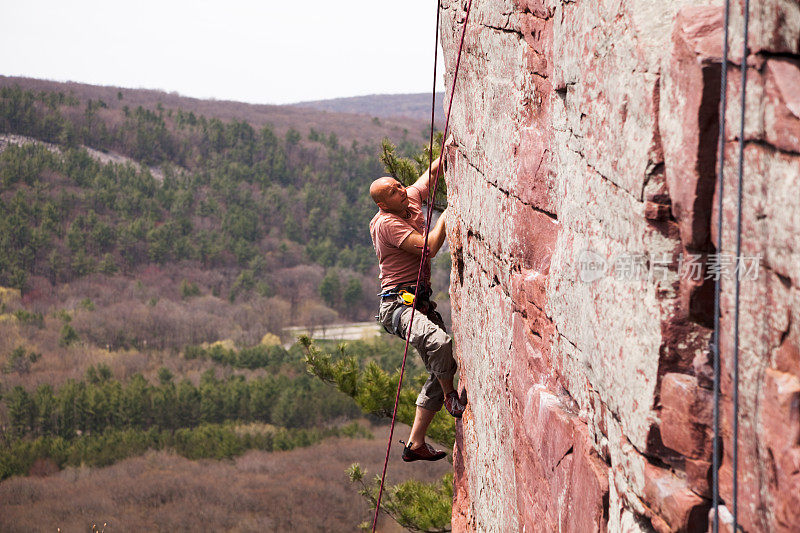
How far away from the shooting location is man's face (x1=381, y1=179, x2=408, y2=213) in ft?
12.9

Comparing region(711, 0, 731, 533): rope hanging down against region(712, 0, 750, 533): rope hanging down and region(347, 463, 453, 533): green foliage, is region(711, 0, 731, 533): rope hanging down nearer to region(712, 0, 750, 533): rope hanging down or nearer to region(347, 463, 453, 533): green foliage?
region(712, 0, 750, 533): rope hanging down

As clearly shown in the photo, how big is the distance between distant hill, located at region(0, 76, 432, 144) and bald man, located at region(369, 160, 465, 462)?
41901 mm

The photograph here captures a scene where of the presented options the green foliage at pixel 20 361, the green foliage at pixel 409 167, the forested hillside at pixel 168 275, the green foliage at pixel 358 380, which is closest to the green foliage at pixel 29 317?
the forested hillside at pixel 168 275

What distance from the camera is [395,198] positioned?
3.96 metres

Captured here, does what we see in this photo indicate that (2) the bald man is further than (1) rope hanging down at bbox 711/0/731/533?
Yes

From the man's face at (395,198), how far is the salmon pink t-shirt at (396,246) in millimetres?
41

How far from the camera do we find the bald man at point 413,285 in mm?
3924

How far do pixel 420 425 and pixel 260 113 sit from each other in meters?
54.2

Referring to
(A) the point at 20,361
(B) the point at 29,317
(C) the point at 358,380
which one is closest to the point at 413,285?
(C) the point at 358,380

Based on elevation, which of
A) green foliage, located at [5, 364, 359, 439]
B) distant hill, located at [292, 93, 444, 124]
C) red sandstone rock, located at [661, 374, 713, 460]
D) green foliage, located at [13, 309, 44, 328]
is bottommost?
green foliage, located at [5, 364, 359, 439]

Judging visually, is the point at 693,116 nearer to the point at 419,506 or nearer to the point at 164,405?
the point at 419,506

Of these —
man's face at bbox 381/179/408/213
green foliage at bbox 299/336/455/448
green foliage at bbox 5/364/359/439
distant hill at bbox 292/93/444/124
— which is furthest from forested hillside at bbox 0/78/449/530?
distant hill at bbox 292/93/444/124

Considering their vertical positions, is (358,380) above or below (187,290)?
above

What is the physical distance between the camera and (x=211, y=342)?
1216 inches
